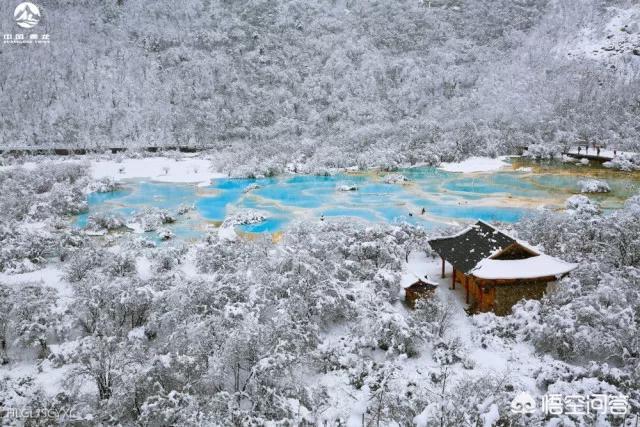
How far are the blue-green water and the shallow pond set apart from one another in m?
0.05

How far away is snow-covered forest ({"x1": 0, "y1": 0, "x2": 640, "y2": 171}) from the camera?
50.0 meters

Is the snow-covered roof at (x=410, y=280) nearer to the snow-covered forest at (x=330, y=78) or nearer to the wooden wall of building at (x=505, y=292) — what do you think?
the wooden wall of building at (x=505, y=292)

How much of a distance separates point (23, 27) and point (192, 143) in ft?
113

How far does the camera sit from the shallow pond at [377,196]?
27.0m

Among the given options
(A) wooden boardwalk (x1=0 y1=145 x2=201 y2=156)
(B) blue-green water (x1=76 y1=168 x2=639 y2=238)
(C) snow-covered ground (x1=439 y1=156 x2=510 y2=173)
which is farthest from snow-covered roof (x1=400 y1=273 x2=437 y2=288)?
(A) wooden boardwalk (x1=0 y1=145 x2=201 y2=156)

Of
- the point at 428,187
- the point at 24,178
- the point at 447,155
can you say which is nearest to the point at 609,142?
the point at 447,155

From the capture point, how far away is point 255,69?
224 feet

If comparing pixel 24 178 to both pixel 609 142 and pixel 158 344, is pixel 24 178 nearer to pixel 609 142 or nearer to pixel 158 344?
pixel 158 344

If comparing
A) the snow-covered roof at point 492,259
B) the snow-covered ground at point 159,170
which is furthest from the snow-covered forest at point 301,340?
the snow-covered ground at point 159,170

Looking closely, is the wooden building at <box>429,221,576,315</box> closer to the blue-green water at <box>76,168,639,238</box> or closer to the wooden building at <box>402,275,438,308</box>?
the wooden building at <box>402,275,438,308</box>

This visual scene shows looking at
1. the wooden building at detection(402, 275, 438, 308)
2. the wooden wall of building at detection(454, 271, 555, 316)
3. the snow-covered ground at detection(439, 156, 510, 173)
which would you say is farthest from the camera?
the snow-covered ground at detection(439, 156, 510, 173)

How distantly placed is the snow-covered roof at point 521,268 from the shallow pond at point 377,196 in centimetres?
1019

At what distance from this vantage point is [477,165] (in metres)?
41.8

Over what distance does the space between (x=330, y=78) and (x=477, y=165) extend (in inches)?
1240
